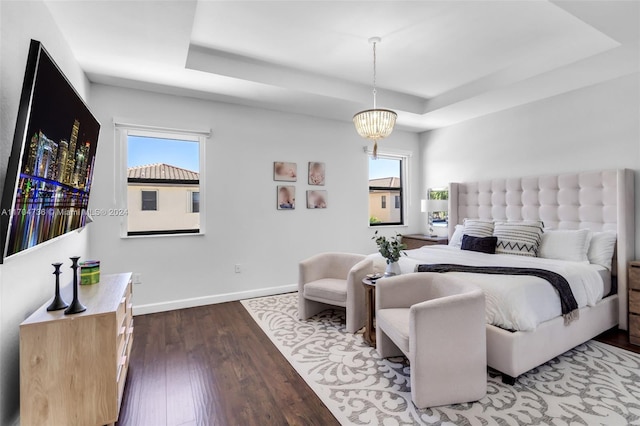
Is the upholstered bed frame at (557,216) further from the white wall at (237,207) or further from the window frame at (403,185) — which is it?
the white wall at (237,207)

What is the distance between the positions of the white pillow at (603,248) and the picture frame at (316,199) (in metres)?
3.22

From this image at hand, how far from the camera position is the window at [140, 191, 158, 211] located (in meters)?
3.76

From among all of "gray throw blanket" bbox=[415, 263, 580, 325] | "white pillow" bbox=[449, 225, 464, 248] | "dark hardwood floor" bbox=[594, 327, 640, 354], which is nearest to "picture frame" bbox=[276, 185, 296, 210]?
"white pillow" bbox=[449, 225, 464, 248]

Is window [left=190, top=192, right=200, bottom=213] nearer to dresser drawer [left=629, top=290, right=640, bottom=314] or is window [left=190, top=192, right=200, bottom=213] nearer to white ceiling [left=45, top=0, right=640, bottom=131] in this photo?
white ceiling [left=45, top=0, right=640, bottom=131]

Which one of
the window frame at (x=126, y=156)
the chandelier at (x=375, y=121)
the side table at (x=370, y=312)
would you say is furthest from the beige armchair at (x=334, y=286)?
the window frame at (x=126, y=156)

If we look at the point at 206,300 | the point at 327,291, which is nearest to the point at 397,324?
the point at 327,291

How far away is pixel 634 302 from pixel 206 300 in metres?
4.49

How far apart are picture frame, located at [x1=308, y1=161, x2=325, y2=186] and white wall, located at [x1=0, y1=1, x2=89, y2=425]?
315 centimetres

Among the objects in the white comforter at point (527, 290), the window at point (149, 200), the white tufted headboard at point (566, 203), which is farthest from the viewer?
the window at point (149, 200)

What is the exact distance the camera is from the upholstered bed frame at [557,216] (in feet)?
7.31

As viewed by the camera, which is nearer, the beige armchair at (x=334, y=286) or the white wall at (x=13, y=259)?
the white wall at (x=13, y=259)

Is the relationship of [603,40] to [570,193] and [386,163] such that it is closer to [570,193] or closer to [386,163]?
[570,193]

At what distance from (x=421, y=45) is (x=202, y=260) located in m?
3.45

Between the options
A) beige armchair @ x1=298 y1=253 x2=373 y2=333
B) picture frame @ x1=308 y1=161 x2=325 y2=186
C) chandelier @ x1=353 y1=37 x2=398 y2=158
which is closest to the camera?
chandelier @ x1=353 y1=37 x2=398 y2=158
